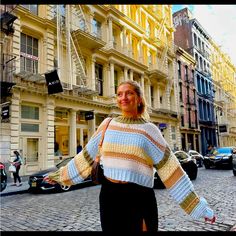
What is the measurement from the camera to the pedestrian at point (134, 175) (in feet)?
6.15

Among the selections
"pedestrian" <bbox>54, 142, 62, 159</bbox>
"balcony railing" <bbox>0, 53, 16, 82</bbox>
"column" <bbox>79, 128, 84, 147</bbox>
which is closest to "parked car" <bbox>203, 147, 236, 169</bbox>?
"column" <bbox>79, 128, 84, 147</bbox>

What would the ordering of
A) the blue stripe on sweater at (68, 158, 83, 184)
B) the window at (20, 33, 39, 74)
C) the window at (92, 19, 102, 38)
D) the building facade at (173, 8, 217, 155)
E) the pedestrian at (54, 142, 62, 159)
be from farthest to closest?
the building facade at (173, 8, 217, 155) < the window at (92, 19, 102, 38) < the pedestrian at (54, 142, 62, 159) < the window at (20, 33, 39, 74) < the blue stripe on sweater at (68, 158, 83, 184)

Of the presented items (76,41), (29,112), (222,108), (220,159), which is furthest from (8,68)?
(222,108)

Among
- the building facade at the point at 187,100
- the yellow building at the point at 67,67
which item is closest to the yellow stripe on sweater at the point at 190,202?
the yellow building at the point at 67,67

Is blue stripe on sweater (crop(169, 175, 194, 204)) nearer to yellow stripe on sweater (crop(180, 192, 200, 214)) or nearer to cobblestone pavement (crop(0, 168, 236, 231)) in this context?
yellow stripe on sweater (crop(180, 192, 200, 214))

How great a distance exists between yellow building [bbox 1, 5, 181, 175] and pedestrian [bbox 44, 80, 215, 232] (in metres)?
9.15

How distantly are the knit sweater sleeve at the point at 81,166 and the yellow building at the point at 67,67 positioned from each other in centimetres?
913

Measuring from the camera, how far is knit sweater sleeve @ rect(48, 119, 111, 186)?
220 cm

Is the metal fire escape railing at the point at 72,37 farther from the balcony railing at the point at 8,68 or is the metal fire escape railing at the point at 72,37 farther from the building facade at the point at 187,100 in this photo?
the building facade at the point at 187,100

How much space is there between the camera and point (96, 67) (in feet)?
68.1

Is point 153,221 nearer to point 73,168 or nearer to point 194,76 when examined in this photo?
point 73,168

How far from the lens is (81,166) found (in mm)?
2268
